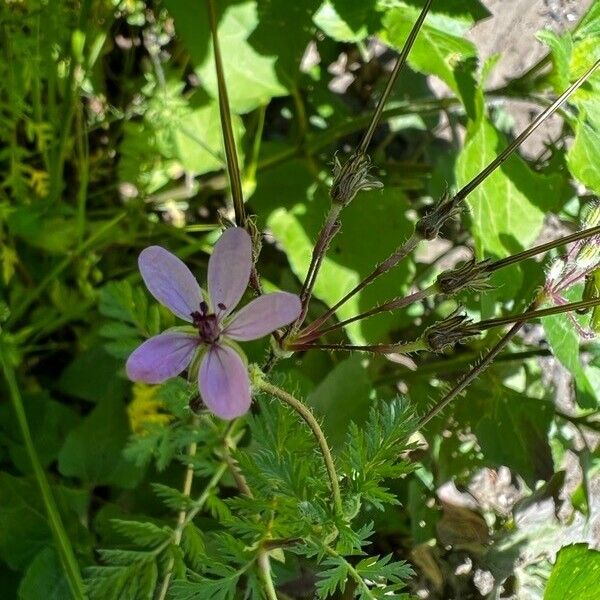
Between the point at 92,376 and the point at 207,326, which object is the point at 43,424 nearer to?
the point at 92,376

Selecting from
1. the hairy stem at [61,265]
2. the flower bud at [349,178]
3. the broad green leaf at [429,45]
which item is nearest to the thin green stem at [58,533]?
the hairy stem at [61,265]

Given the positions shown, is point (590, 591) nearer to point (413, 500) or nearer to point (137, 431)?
point (413, 500)

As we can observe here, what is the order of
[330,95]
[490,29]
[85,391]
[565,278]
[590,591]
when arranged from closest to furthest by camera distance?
[565,278]
[590,591]
[85,391]
[330,95]
[490,29]

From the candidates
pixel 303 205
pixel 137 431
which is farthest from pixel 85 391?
pixel 303 205

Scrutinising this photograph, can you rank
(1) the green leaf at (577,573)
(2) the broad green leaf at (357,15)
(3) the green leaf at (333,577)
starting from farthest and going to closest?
(2) the broad green leaf at (357,15) → (1) the green leaf at (577,573) → (3) the green leaf at (333,577)

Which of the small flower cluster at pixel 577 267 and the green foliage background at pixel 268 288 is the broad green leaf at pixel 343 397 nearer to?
the green foliage background at pixel 268 288

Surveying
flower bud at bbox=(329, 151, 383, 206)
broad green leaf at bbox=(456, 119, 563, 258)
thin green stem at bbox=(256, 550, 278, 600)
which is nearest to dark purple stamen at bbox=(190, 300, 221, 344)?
flower bud at bbox=(329, 151, 383, 206)

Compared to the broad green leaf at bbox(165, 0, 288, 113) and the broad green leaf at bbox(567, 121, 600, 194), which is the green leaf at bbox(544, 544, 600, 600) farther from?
the broad green leaf at bbox(165, 0, 288, 113)

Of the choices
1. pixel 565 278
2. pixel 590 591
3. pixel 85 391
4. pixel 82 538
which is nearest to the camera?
pixel 565 278
